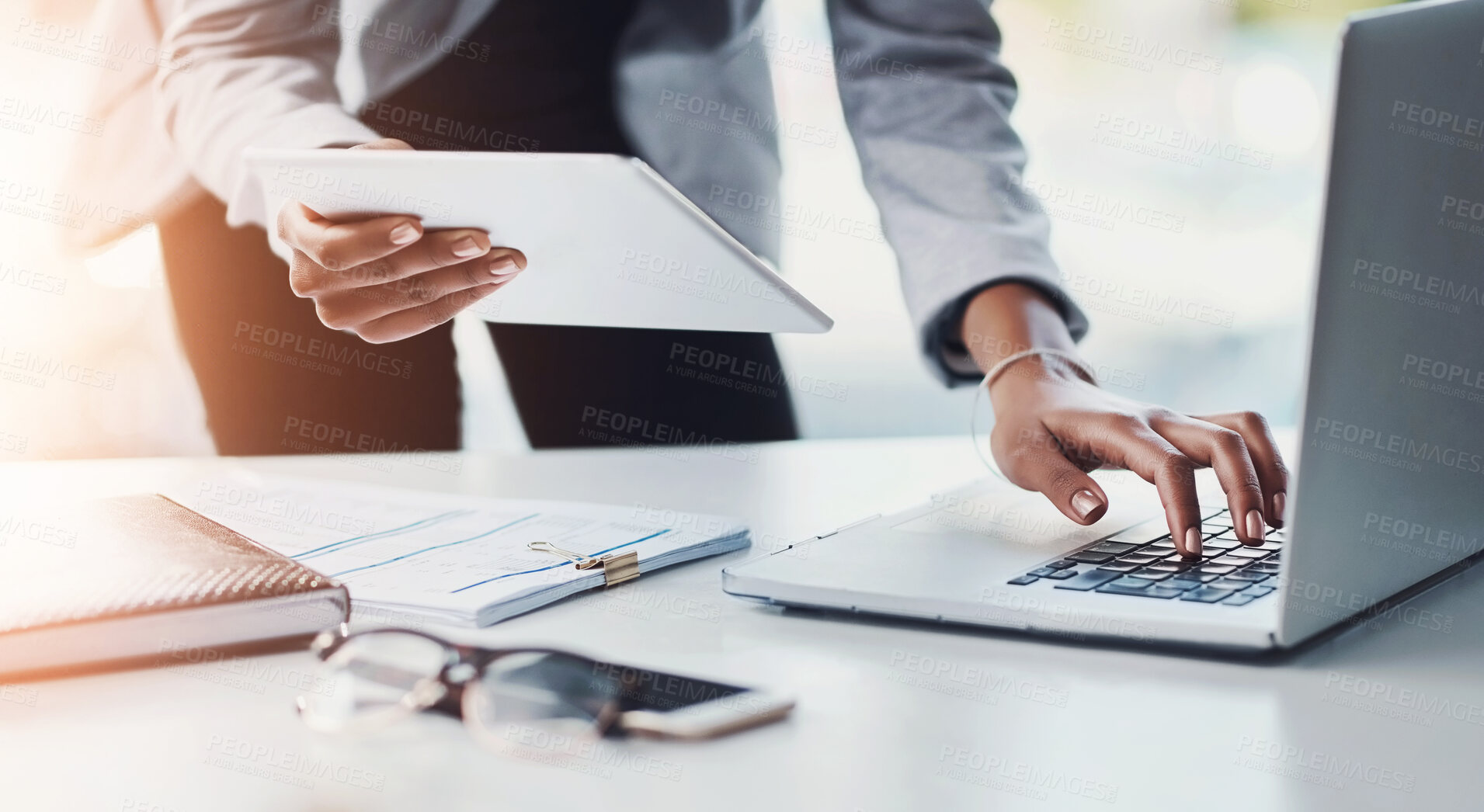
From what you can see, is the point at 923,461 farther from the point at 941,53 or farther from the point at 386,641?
the point at 386,641

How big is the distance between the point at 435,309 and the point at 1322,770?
870 mm

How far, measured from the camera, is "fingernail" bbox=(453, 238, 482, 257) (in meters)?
0.83

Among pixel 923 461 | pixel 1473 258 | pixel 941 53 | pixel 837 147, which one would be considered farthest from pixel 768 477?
pixel 837 147

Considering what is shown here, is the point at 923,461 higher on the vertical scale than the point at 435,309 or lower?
lower

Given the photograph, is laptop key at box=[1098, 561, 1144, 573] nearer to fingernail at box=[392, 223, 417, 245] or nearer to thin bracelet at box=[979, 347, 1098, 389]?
thin bracelet at box=[979, 347, 1098, 389]

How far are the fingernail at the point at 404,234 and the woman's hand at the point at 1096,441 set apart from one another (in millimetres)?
516

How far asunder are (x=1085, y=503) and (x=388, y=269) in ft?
1.89

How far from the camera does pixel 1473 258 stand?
0.69 m

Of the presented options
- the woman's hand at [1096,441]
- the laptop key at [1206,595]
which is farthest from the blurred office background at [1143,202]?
the laptop key at [1206,595]

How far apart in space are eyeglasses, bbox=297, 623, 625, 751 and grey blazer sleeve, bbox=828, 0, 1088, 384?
2.46ft

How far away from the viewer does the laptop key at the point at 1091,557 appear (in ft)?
2.51

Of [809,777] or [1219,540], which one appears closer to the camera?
[809,777]

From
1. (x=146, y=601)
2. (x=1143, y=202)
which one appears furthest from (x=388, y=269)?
(x=1143, y=202)

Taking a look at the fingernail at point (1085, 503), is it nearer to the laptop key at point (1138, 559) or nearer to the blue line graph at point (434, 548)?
the laptop key at point (1138, 559)
